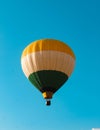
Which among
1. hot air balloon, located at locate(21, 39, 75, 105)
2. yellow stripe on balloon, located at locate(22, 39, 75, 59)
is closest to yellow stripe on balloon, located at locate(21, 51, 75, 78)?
hot air balloon, located at locate(21, 39, 75, 105)

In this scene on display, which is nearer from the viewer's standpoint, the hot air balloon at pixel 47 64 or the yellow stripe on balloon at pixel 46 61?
the hot air balloon at pixel 47 64

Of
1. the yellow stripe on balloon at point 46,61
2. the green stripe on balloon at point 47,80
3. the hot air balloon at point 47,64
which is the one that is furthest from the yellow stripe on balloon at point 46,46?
the green stripe on balloon at point 47,80

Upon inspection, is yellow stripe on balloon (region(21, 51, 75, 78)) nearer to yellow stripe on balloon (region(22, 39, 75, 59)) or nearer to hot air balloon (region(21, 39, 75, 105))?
hot air balloon (region(21, 39, 75, 105))

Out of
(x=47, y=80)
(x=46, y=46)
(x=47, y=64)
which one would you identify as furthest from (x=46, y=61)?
(x=47, y=80)

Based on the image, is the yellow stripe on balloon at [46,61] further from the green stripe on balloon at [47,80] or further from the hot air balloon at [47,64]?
the green stripe on balloon at [47,80]

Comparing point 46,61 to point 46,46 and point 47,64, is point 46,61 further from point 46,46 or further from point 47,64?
point 46,46
